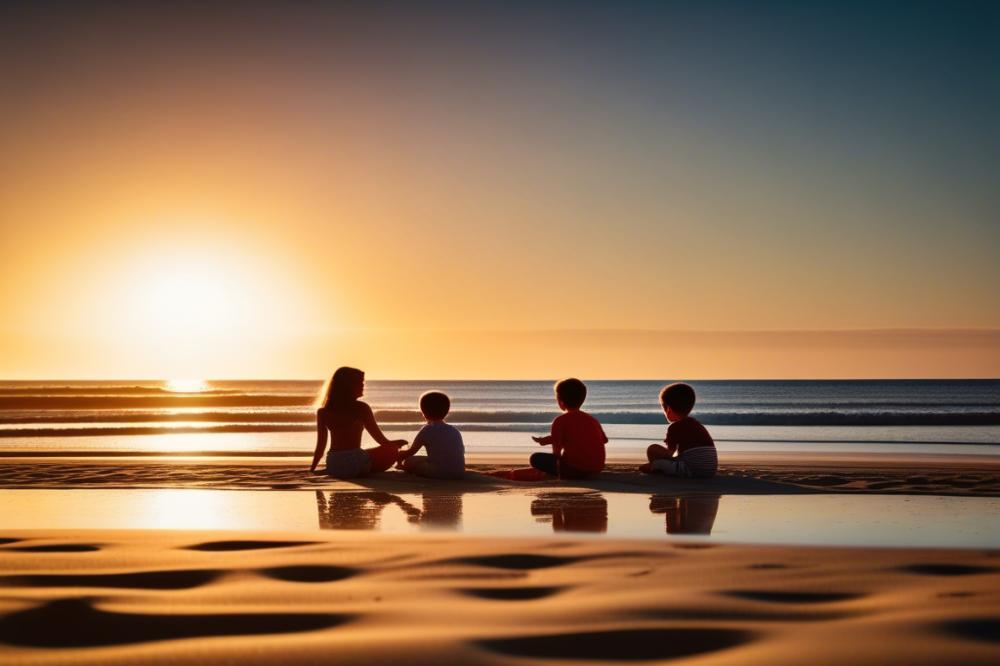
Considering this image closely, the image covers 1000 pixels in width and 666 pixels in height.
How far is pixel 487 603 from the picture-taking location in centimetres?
429

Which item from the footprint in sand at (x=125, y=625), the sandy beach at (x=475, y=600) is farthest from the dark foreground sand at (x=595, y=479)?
the footprint in sand at (x=125, y=625)

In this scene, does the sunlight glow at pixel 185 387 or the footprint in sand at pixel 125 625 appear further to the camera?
the sunlight glow at pixel 185 387

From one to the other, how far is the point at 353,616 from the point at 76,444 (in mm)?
17769

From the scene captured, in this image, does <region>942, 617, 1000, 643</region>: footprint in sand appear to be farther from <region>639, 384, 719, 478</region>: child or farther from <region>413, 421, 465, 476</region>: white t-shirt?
<region>413, 421, 465, 476</region>: white t-shirt

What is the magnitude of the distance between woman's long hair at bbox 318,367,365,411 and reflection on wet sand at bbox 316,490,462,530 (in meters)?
2.08

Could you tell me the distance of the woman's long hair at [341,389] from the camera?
12.1m

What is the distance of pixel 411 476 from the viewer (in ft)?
38.6

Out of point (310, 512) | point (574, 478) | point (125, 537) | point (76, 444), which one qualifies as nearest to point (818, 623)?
point (125, 537)

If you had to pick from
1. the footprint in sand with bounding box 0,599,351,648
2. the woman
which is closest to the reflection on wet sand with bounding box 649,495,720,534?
the footprint in sand with bounding box 0,599,351,648

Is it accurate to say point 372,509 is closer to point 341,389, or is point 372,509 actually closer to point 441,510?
point 441,510

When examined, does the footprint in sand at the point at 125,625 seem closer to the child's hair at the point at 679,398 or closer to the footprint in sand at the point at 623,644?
the footprint in sand at the point at 623,644

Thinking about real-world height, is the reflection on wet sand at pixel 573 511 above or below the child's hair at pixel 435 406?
below

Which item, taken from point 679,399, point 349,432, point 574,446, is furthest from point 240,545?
point 679,399

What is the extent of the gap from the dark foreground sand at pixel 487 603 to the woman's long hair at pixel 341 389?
232 inches
